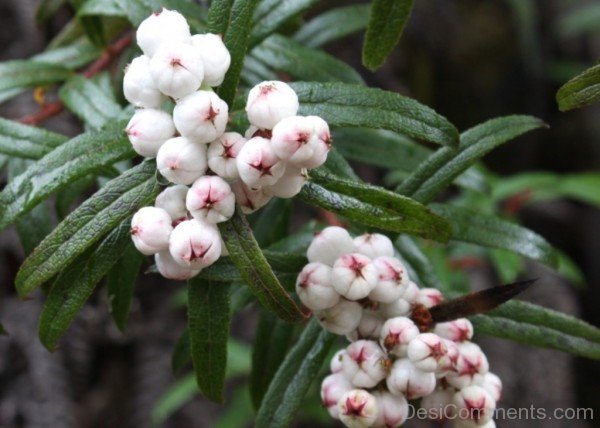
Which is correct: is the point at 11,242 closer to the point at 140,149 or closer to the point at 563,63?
the point at 140,149

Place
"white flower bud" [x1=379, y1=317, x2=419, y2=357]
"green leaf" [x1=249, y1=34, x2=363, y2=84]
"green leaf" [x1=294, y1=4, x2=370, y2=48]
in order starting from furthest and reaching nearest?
"green leaf" [x1=294, y1=4, x2=370, y2=48] < "green leaf" [x1=249, y1=34, x2=363, y2=84] < "white flower bud" [x1=379, y1=317, x2=419, y2=357]

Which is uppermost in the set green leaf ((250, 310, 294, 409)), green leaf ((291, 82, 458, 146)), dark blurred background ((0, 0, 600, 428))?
green leaf ((291, 82, 458, 146))

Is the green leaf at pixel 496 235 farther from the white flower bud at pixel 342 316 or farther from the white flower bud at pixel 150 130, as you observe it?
the white flower bud at pixel 150 130

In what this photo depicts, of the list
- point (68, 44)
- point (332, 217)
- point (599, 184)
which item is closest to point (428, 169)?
point (332, 217)

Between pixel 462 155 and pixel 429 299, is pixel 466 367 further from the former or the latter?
pixel 462 155

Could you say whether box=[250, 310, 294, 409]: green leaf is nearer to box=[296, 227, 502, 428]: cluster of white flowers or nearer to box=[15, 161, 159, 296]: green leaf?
box=[296, 227, 502, 428]: cluster of white flowers

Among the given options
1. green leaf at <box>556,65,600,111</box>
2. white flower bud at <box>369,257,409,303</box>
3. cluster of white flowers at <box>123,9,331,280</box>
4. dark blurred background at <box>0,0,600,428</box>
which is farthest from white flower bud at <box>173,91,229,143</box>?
dark blurred background at <box>0,0,600,428</box>

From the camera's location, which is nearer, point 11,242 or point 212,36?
point 212,36
